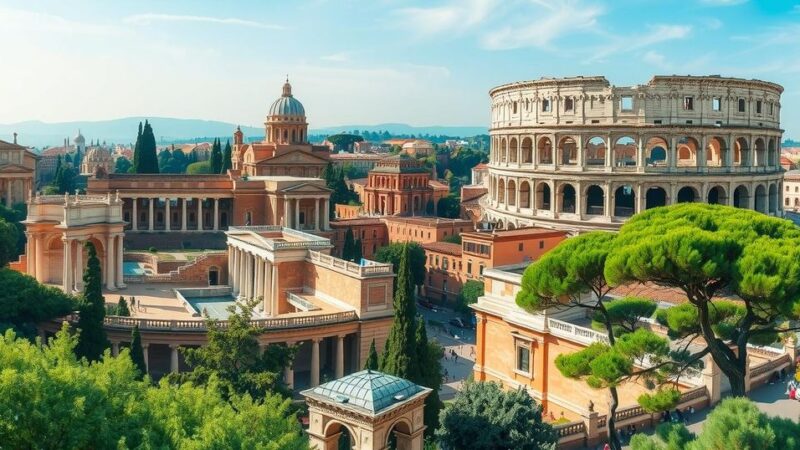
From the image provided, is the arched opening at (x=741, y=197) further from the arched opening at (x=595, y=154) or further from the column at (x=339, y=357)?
the column at (x=339, y=357)

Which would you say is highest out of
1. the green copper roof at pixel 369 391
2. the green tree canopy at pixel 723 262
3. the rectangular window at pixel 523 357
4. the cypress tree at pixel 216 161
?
the cypress tree at pixel 216 161

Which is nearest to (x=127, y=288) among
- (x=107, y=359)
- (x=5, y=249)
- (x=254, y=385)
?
(x=5, y=249)

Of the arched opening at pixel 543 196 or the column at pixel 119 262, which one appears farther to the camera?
the arched opening at pixel 543 196

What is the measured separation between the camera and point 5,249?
1539 inches

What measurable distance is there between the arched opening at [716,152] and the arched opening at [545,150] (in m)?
11.3

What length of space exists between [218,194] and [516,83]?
89.2 feet

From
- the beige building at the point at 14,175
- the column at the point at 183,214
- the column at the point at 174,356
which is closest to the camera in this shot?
the column at the point at 174,356

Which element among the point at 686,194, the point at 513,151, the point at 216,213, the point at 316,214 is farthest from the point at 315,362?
the point at 216,213

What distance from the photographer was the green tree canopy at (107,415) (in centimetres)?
1305

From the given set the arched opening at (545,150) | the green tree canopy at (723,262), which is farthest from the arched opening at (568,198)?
the green tree canopy at (723,262)

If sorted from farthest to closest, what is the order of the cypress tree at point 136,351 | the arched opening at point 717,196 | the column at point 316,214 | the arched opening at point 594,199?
the column at point 316,214 < the arched opening at point 594,199 < the arched opening at point 717,196 < the cypress tree at point 136,351

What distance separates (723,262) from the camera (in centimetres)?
1526

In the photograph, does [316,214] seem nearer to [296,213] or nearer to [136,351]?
[296,213]

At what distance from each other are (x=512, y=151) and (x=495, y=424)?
152 feet
